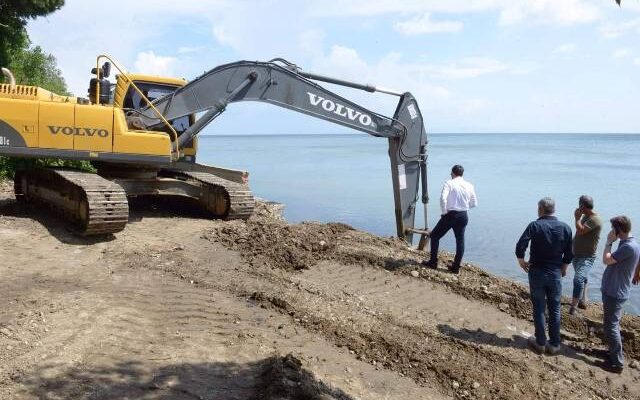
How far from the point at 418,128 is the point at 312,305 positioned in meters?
5.07

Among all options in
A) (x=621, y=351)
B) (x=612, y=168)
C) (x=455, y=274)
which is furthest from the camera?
(x=612, y=168)

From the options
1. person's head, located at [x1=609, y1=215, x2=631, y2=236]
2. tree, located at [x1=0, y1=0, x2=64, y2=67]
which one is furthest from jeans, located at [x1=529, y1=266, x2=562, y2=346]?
tree, located at [x1=0, y1=0, x2=64, y2=67]

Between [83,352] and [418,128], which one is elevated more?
[418,128]

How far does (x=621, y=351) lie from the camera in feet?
21.7

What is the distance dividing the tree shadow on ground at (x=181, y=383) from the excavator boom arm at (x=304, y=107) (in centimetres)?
586

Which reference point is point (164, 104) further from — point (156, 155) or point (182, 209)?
point (182, 209)

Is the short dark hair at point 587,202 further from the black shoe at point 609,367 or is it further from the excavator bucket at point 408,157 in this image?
the excavator bucket at point 408,157

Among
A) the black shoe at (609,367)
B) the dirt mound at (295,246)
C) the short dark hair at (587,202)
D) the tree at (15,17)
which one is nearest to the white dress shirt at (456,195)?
the dirt mound at (295,246)

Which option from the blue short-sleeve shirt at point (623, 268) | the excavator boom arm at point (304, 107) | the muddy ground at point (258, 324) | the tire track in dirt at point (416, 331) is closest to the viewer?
the muddy ground at point (258, 324)

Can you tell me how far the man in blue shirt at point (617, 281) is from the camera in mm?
6530

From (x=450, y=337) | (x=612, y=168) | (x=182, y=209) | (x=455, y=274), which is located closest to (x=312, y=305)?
(x=450, y=337)

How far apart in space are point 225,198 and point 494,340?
214 inches

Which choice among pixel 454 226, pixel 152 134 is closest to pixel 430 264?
pixel 454 226

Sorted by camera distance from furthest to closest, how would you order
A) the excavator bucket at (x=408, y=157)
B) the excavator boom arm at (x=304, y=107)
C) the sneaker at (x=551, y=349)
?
the excavator bucket at (x=408, y=157) < the excavator boom arm at (x=304, y=107) < the sneaker at (x=551, y=349)
